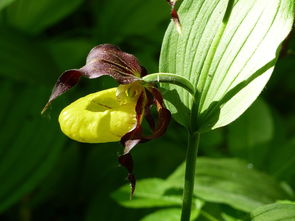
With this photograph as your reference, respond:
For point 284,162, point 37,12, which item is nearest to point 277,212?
point 284,162

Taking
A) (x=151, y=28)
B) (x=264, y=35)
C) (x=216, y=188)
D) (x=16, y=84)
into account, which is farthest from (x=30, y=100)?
(x=264, y=35)

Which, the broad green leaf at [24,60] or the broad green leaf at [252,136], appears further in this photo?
the broad green leaf at [24,60]

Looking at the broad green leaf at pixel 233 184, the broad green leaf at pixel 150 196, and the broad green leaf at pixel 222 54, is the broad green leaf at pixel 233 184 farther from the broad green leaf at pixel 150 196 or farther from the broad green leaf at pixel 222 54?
the broad green leaf at pixel 222 54

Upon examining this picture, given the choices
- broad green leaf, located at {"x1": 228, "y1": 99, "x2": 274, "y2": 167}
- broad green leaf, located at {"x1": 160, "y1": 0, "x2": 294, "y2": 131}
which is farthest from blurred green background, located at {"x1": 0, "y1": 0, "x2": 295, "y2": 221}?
broad green leaf, located at {"x1": 160, "y1": 0, "x2": 294, "y2": 131}

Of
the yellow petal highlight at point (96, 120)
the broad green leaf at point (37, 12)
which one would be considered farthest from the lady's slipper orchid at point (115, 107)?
the broad green leaf at point (37, 12)

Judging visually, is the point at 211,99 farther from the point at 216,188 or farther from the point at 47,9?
the point at 47,9

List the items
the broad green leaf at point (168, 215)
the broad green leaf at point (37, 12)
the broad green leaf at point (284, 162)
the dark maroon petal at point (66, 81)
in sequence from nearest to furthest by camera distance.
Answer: the dark maroon petal at point (66, 81)
the broad green leaf at point (168, 215)
the broad green leaf at point (284, 162)
the broad green leaf at point (37, 12)
